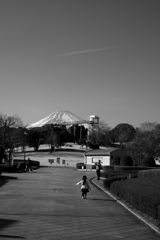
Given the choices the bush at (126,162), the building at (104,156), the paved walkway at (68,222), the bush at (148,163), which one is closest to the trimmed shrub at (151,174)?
the paved walkway at (68,222)

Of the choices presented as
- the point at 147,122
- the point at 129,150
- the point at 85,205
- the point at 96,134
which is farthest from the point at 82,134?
the point at 85,205

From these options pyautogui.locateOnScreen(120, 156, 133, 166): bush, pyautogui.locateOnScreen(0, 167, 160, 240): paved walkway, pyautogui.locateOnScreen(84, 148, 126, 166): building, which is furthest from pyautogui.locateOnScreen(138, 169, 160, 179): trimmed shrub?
pyautogui.locateOnScreen(84, 148, 126, 166): building

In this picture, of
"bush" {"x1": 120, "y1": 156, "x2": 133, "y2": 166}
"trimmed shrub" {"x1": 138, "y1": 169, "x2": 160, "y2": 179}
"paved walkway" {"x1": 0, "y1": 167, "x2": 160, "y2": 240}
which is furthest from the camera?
"bush" {"x1": 120, "y1": 156, "x2": 133, "y2": 166}

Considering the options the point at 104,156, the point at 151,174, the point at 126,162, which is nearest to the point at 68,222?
the point at 151,174

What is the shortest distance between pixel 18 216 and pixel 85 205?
4174 millimetres

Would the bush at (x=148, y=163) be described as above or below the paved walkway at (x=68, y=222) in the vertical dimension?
above

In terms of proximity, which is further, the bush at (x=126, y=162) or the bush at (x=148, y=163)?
the bush at (x=126, y=162)

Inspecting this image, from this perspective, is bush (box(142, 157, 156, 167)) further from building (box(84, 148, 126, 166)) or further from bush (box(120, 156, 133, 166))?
building (box(84, 148, 126, 166))

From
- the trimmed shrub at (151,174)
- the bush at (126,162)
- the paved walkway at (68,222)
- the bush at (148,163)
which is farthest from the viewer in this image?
the bush at (126,162)

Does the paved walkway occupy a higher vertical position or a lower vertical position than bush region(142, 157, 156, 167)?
lower

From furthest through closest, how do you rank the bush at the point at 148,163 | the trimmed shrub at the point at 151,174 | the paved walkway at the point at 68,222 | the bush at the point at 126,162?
the bush at the point at 126,162
the bush at the point at 148,163
the trimmed shrub at the point at 151,174
the paved walkway at the point at 68,222

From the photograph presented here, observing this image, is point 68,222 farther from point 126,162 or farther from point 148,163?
point 126,162

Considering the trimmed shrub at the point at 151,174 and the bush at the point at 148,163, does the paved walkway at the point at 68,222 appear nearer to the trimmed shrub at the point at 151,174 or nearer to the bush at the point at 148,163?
the trimmed shrub at the point at 151,174

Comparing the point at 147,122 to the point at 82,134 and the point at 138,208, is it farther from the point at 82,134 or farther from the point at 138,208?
the point at 138,208
